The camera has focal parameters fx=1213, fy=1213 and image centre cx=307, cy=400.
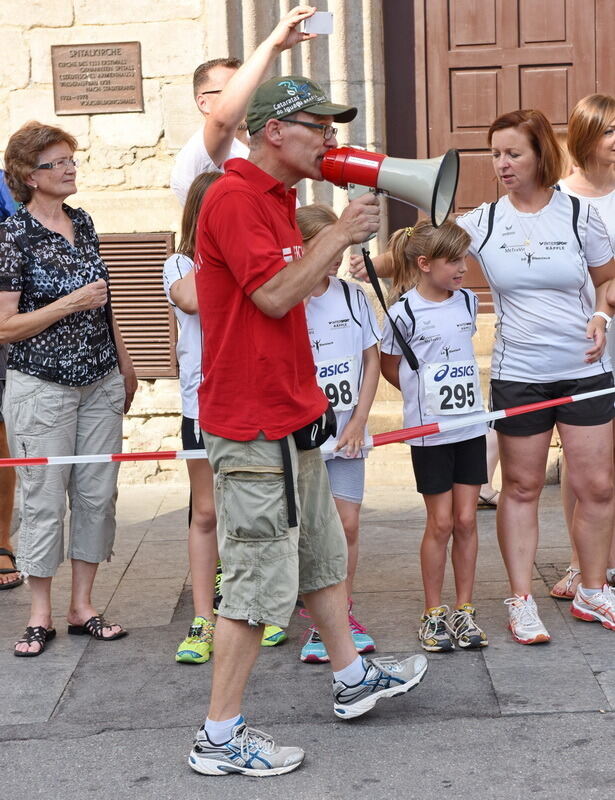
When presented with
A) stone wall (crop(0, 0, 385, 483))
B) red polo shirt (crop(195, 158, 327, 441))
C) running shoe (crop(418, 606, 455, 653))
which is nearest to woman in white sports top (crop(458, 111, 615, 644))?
running shoe (crop(418, 606, 455, 653))

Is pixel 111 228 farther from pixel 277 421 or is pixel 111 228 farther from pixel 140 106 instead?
pixel 277 421

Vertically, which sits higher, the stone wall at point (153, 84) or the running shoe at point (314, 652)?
the stone wall at point (153, 84)

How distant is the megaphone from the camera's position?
352 cm

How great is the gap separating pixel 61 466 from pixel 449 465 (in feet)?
4.82

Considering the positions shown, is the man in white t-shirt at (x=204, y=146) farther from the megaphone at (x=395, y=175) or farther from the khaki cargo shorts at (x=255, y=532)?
the khaki cargo shorts at (x=255, y=532)

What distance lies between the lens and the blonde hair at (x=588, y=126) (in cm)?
481

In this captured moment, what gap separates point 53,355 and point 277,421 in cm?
142

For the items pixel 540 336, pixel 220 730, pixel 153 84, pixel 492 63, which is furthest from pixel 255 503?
pixel 492 63

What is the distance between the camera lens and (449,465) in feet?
14.6

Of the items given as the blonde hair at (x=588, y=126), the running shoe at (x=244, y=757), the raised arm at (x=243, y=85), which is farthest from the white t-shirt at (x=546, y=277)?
the running shoe at (x=244, y=757)

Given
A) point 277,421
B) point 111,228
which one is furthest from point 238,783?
point 111,228

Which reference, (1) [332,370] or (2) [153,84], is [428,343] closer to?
(1) [332,370]

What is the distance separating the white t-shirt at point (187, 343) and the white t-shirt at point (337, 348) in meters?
0.46

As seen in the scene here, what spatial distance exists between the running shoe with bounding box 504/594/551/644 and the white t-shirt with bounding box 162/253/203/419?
1.39 m
